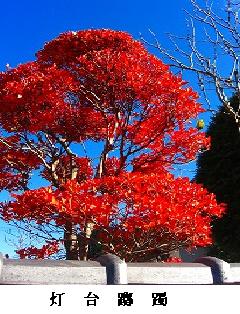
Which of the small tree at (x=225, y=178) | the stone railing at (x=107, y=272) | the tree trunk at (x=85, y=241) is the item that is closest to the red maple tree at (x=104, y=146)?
the tree trunk at (x=85, y=241)

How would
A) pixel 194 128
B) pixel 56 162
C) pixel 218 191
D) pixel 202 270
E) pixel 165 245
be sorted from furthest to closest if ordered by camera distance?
pixel 218 191, pixel 56 162, pixel 194 128, pixel 165 245, pixel 202 270

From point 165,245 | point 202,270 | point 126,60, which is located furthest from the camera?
point 126,60

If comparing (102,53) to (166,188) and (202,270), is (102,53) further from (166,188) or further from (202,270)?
(202,270)

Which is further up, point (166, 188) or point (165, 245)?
point (166, 188)

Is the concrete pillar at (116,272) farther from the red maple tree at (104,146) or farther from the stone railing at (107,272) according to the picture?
the red maple tree at (104,146)

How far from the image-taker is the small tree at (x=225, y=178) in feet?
67.9

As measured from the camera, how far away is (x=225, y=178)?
21.1 m

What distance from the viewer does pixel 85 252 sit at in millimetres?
13891

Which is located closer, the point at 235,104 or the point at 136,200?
the point at 136,200

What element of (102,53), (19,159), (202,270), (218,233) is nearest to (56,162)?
(19,159)

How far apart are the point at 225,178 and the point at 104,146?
784 centimetres

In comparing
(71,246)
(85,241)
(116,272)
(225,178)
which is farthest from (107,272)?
(225,178)

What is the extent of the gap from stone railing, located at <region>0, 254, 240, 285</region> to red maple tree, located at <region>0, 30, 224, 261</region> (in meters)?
2.53

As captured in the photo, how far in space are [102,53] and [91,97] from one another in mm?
1439
